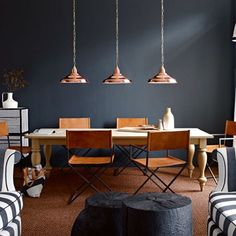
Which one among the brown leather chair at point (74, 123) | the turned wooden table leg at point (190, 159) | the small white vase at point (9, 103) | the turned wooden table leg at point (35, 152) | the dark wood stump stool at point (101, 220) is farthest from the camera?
the small white vase at point (9, 103)

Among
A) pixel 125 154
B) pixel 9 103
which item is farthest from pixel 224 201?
pixel 9 103

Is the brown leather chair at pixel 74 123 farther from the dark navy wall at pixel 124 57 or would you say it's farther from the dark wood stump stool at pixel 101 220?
the dark wood stump stool at pixel 101 220

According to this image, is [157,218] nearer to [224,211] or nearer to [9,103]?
[224,211]

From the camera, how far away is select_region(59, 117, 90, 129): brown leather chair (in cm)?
592

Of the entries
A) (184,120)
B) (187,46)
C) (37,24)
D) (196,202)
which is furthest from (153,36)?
(196,202)

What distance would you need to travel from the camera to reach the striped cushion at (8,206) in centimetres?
282

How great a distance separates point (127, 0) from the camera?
21.0 ft

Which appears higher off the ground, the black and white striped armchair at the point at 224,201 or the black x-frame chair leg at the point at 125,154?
the black and white striped armchair at the point at 224,201

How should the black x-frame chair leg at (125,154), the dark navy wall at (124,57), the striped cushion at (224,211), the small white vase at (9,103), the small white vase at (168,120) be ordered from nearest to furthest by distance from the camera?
the striped cushion at (224,211) → the small white vase at (168,120) → the small white vase at (9,103) → the black x-frame chair leg at (125,154) → the dark navy wall at (124,57)

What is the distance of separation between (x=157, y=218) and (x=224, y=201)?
54cm

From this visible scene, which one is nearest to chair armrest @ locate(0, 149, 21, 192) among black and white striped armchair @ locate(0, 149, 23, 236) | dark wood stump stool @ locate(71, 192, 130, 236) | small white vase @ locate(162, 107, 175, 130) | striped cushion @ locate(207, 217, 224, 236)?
black and white striped armchair @ locate(0, 149, 23, 236)

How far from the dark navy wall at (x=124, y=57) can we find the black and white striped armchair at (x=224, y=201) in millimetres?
3139

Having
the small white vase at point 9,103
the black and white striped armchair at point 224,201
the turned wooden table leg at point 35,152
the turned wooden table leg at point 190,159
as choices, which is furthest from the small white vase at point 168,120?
the small white vase at point 9,103

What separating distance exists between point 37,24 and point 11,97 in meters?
1.25
